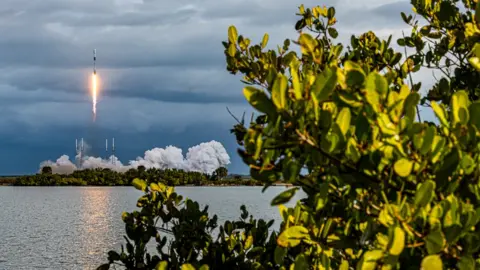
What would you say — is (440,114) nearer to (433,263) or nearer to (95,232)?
(433,263)

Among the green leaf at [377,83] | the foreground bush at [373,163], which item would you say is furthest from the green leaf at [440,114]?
the green leaf at [377,83]

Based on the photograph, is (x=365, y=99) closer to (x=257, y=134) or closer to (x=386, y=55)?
(x=257, y=134)

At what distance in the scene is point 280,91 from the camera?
3242 mm

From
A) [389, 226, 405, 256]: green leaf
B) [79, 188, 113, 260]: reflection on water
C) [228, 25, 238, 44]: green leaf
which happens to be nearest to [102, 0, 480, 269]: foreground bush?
[389, 226, 405, 256]: green leaf

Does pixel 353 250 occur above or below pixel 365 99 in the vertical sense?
below

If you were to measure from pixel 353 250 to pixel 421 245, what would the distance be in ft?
4.93

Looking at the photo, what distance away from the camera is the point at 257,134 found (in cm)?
356

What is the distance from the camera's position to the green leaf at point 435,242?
3086 millimetres

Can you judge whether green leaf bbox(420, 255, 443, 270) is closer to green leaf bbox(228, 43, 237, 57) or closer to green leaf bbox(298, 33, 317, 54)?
green leaf bbox(298, 33, 317, 54)

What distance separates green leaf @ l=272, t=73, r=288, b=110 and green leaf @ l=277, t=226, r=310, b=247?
1056 millimetres

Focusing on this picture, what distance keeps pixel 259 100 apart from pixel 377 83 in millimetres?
637

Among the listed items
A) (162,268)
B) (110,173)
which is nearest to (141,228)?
(162,268)

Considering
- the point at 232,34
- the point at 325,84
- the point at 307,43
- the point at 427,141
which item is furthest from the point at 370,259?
the point at 232,34

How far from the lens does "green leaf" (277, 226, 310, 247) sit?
3994 mm
